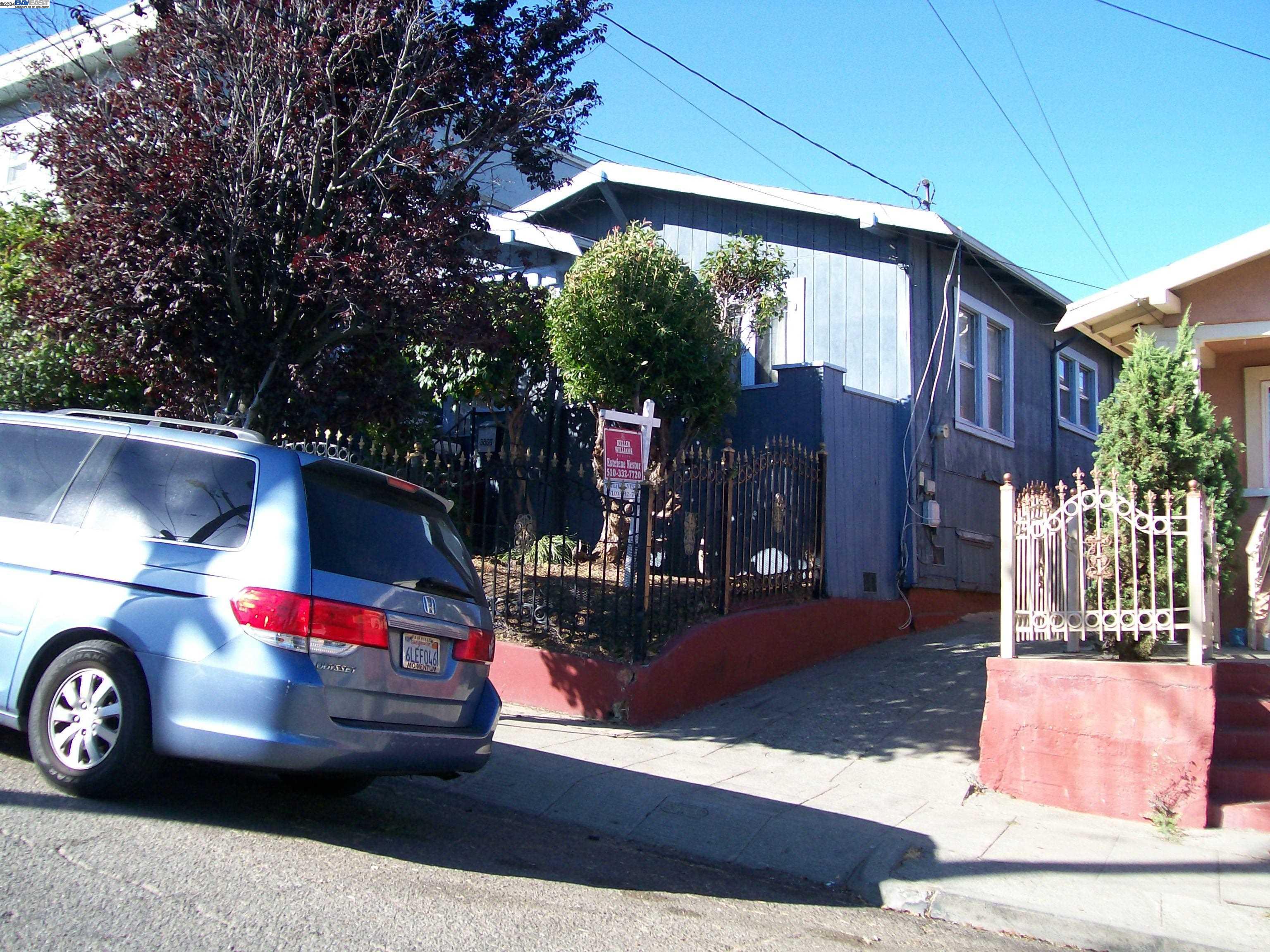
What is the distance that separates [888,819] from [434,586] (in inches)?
132

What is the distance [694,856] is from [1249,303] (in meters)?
7.05

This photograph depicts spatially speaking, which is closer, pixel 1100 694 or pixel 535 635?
pixel 1100 694

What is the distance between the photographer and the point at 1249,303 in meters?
9.18

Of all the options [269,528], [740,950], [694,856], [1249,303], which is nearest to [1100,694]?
[694,856]

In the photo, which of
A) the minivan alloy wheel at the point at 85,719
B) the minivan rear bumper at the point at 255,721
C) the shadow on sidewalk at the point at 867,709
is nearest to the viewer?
the minivan rear bumper at the point at 255,721

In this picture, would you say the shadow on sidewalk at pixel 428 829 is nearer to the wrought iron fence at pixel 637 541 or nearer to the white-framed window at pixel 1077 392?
the wrought iron fence at pixel 637 541

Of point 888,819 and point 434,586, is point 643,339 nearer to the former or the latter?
point 888,819

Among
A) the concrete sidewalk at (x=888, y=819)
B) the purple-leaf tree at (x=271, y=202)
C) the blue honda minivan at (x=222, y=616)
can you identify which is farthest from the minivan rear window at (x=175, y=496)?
the purple-leaf tree at (x=271, y=202)

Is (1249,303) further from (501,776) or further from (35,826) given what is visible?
(35,826)

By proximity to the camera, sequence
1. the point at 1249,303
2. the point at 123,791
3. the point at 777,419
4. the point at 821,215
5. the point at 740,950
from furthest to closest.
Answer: the point at 821,215, the point at 777,419, the point at 1249,303, the point at 123,791, the point at 740,950

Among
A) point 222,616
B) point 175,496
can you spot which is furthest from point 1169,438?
point 175,496

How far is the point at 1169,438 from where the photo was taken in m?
7.68

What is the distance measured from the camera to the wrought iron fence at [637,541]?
8.96m

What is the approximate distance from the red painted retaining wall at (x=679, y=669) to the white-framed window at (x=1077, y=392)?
8430mm
